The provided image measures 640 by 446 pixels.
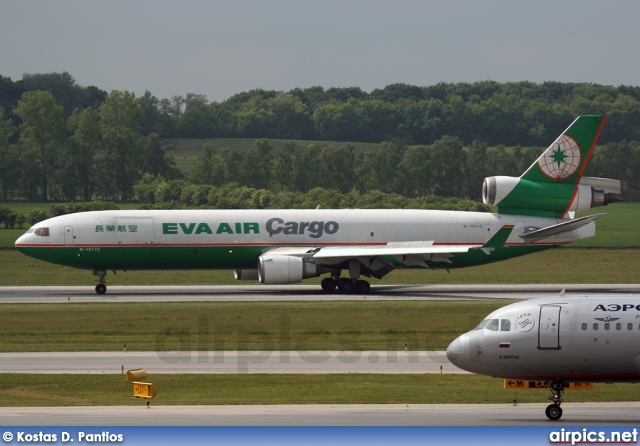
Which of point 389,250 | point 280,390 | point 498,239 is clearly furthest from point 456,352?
point 389,250

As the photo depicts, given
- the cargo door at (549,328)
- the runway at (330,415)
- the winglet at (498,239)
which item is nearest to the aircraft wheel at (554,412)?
the runway at (330,415)

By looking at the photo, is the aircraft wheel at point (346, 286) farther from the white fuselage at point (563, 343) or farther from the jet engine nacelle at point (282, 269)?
the white fuselage at point (563, 343)

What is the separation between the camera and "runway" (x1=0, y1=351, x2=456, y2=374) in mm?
36031

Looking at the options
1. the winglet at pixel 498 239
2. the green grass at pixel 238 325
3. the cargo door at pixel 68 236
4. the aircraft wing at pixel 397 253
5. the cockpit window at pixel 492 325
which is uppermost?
the cargo door at pixel 68 236

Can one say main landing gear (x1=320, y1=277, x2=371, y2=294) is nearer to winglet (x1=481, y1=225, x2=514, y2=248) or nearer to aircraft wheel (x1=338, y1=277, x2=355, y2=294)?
aircraft wheel (x1=338, y1=277, x2=355, y2=294)

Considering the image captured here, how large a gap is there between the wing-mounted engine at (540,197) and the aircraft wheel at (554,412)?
3760 centimetres

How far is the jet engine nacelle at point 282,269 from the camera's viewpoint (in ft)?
197

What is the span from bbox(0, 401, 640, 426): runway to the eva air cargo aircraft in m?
30.5

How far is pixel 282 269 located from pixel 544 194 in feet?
55.0

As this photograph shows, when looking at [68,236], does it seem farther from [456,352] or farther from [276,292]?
[456,352]

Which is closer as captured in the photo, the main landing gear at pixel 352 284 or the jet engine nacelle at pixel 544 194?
the main landing gear at pixel 352 284

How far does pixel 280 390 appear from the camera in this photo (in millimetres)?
32125

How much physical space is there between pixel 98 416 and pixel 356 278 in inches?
1375

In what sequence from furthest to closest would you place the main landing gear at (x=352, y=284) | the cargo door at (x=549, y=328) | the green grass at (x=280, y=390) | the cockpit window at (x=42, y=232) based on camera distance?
the cockpit window at (x=42, y=232) → the main landing gear at (x=352, y=284) → the green grass at (x=280, y=390) → the cargo door at (x=549, y=328)
